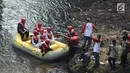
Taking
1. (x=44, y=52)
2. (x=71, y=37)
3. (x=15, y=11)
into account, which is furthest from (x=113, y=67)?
(x=15, y=11)

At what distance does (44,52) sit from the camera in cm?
1625

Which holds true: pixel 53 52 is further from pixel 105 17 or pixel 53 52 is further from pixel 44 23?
pixel 105 17

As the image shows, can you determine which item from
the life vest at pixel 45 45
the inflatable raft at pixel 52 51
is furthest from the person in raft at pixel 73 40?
the life vest at pixel 45 45

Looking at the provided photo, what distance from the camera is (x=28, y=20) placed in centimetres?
2212

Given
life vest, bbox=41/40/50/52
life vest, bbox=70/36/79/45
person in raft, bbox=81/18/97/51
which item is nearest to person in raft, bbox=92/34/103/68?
person in raft, bbox=81/18/97/51

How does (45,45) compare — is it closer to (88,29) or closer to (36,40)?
(36,40)

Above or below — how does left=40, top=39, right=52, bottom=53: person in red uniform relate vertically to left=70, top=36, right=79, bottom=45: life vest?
below

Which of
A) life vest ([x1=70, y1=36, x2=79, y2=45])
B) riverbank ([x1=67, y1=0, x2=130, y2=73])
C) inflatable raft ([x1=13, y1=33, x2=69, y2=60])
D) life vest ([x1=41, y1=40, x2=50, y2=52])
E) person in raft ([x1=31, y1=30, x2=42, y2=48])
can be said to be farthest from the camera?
riverbank ([x1=67, y1=0, x2=130, y2=73])

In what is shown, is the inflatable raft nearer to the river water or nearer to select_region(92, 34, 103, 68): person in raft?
the river water

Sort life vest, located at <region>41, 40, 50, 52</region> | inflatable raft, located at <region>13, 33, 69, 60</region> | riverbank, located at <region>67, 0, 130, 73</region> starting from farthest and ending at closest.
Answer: riverbank, located at <region>67, 0, 130, 73</region> < inflatable raft, located at <region>13, 33, 69, 60</region> < life vest, located at <region>41, 40, 50, 52</region>

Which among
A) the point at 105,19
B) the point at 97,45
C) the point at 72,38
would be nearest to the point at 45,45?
the point at 72,38

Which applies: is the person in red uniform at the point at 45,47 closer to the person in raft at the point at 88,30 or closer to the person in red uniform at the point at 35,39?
the person in red uniform at the point at 35,39

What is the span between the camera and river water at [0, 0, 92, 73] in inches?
630

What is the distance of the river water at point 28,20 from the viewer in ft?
52.5
